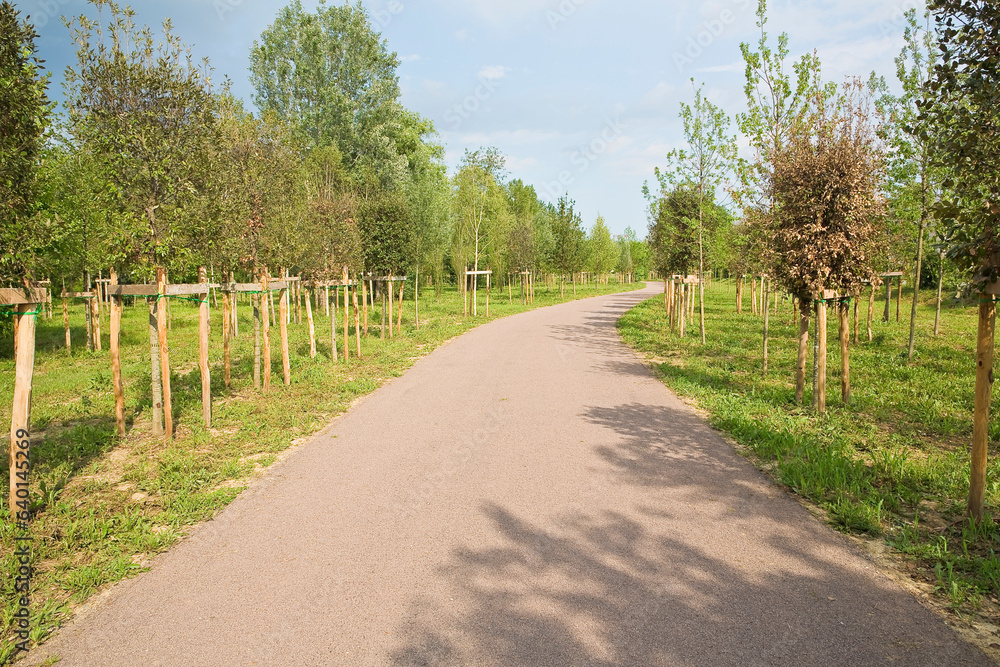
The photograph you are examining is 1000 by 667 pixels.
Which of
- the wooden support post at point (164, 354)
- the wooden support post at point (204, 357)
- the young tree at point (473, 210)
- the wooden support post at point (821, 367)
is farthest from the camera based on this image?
the young tree at point (473, 210)

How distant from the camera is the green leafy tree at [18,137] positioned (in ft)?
16.0

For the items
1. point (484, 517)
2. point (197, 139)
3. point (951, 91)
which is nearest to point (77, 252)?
point (197, 139)

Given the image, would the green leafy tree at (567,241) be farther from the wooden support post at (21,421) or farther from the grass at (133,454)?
the wooden support post at (21,421)

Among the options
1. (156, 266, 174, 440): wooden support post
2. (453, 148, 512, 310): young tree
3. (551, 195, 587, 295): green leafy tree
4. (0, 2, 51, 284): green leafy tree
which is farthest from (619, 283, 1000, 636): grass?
(551, 195, 587, 295): green leafy tree

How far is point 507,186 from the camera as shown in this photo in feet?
192

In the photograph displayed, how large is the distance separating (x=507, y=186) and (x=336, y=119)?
29253 millimetres

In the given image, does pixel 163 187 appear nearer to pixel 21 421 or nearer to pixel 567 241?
pixel 21 421

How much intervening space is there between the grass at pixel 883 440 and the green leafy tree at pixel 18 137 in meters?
7.61

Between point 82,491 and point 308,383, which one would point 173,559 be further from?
point 308,383

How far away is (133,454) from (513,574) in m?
5.52

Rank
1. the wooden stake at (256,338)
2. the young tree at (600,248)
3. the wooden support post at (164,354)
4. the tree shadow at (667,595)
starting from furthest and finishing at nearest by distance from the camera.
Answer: the young tree at (600,248) → the wooden stake at (256,338) → the wooden support post at (164,354) → the tree shadow at (667,595)

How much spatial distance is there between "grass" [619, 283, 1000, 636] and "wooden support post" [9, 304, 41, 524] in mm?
6942

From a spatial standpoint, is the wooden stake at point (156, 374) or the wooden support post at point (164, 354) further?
the wooden stake at point (156, 374)

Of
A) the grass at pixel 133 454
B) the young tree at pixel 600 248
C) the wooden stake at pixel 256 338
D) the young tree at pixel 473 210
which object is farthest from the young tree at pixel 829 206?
the young tree at pixel 600 248
